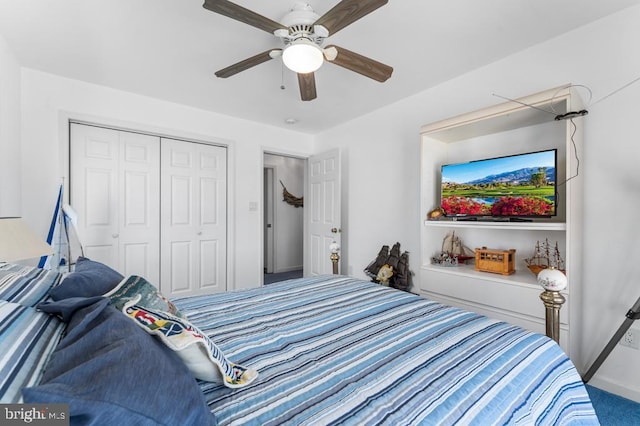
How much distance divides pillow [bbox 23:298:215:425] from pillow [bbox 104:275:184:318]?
26 centimetres

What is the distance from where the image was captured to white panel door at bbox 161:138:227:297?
3.40m

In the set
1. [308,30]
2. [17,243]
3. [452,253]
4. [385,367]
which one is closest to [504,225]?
[452,253]

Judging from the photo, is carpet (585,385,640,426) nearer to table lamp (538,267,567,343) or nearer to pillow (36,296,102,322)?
table lamp (538,267,567,343)

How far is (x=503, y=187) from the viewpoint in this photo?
87.7 inches

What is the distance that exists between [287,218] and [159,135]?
295 cm

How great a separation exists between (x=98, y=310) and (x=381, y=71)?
6.78 feet

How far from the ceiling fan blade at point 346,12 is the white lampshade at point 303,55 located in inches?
5.1

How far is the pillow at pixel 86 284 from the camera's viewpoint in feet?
3.18

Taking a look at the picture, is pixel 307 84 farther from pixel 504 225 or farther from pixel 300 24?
pixel 504 225

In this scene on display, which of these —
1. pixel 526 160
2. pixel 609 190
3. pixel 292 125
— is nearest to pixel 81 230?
pixel 292 125

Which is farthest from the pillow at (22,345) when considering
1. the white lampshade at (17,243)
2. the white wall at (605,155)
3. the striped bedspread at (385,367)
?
the white wall at (605,155)

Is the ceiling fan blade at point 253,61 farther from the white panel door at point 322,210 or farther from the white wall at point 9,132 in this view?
the white panel door at point 322,210

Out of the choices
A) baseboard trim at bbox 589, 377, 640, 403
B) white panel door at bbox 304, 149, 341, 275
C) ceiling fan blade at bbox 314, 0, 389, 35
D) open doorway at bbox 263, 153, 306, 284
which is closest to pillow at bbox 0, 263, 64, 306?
ceiling fan blade at bbox 314, 0, 389, 35

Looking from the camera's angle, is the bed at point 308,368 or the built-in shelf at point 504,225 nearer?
the bed at point 308,368
